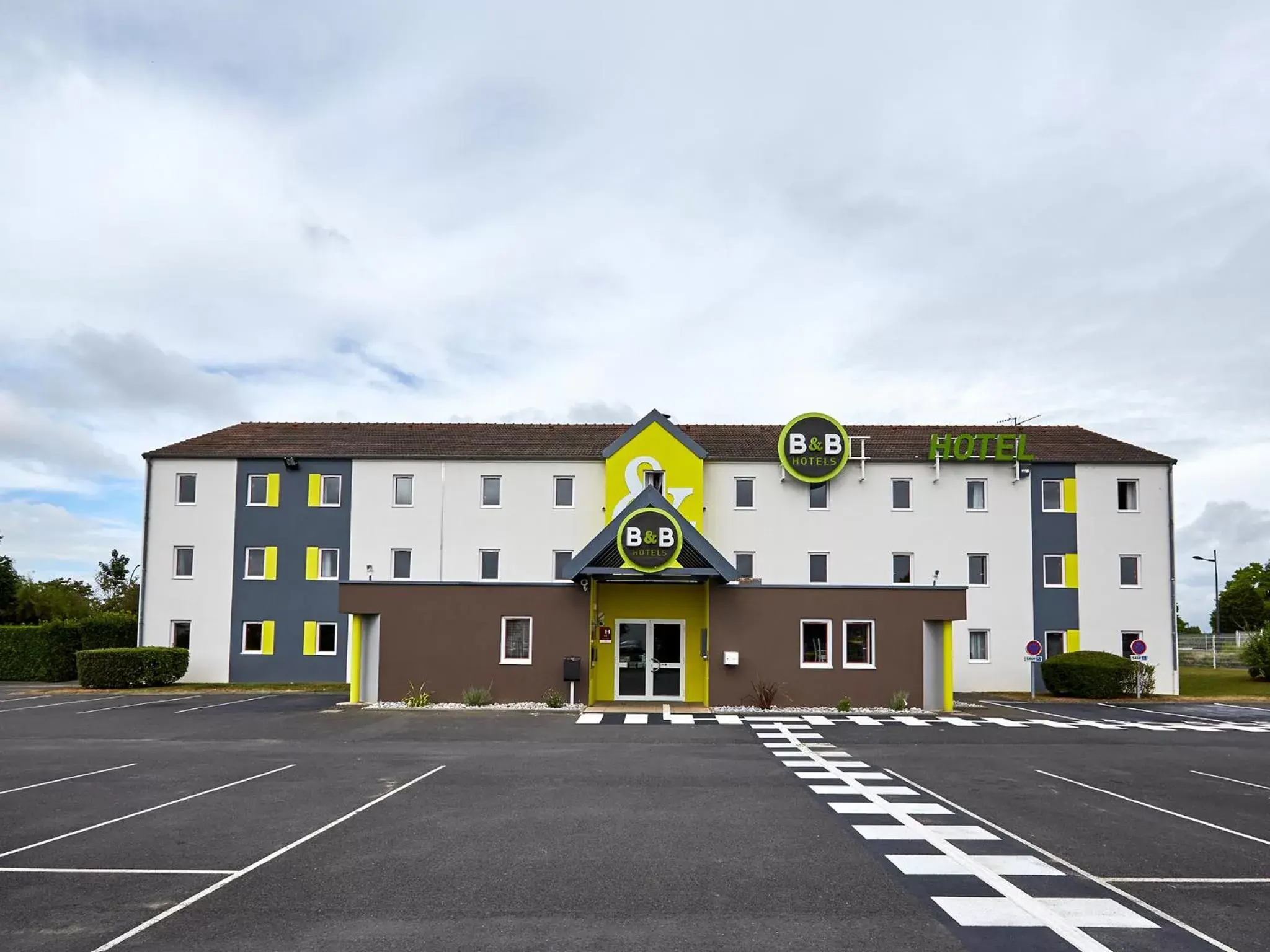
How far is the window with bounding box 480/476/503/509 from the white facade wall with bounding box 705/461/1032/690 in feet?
26.2

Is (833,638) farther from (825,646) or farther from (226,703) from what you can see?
(226,703)

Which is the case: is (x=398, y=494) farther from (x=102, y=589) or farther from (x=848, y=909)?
(x=102, y=589)

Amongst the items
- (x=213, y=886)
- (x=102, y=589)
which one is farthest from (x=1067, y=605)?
(x=102, y=589)

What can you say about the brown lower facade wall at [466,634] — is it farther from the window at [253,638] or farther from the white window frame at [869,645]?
the window at [253,638]

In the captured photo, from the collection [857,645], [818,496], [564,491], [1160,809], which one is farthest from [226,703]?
[1160,809]

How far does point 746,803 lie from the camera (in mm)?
12047

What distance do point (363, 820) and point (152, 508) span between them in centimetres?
3046

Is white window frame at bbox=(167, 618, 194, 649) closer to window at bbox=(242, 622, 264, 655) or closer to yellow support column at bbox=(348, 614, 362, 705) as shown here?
window at bbox=(242, 622, 264, 655)

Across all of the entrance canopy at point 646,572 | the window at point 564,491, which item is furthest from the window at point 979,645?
the window at point 564,491

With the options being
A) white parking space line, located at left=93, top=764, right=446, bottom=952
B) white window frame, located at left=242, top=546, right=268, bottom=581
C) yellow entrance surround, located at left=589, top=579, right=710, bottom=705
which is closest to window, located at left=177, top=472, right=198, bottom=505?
white window frame, located at left=242, top=546, right=268, bottom=581

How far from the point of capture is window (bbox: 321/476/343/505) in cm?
3650

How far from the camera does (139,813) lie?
11.3 meters

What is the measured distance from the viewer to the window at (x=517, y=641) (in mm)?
27141

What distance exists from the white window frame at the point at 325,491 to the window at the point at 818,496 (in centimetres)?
1806
